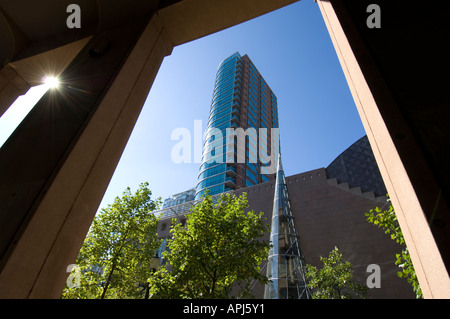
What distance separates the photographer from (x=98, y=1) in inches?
127

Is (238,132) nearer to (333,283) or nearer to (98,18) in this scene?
(333,283)

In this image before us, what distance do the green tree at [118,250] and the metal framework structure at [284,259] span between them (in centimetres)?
1051

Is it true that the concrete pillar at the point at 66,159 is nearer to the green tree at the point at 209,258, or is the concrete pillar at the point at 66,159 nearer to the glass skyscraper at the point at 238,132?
the green tree at the point at 209,258

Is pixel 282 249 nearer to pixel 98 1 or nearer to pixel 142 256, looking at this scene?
pixel 142 256

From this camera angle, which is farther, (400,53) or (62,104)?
(62,104)

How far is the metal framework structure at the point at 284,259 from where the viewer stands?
19.7 m

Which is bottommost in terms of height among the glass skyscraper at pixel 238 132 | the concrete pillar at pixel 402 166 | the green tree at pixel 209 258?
the concrete pillar at pixel 402 166

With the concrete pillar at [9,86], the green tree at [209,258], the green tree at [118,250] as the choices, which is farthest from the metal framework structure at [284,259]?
the concrete pillar at [9,86]

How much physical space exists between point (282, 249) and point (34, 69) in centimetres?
2416

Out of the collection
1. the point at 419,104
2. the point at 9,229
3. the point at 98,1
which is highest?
the point at 98,1

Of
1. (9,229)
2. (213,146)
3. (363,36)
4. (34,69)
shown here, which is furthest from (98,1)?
(213,146)

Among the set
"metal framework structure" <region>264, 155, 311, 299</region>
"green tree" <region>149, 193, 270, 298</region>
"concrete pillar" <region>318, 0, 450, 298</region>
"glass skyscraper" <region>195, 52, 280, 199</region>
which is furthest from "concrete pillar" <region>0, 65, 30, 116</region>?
"glass skyscraper" <region>195, 52, 280, 199</region>

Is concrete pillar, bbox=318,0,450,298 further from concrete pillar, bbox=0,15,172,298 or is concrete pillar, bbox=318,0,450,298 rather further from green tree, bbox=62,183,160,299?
green tree, bbox=62,183,160,299

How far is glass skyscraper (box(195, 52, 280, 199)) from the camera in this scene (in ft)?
190
